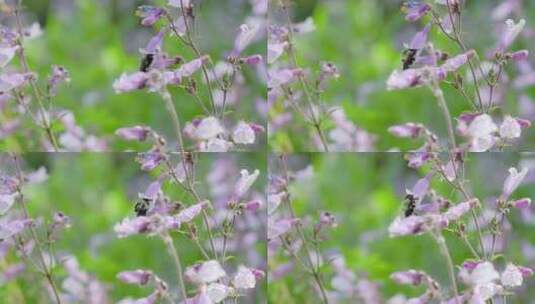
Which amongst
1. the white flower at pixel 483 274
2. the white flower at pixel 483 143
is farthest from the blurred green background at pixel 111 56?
the white flower at pixel 483 274

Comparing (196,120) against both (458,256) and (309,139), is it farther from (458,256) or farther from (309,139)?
(458,256)

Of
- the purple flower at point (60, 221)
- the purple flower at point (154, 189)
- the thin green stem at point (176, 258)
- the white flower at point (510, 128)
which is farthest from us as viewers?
the purple flower at point (60, 221)

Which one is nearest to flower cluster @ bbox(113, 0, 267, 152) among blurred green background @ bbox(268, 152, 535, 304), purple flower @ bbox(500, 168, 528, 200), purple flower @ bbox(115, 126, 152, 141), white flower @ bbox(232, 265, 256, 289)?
purple flower @ bbox(115, 126, 152, 141)

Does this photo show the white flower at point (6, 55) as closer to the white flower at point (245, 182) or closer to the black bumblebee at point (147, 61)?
the black bumblebee at point (147, 61)

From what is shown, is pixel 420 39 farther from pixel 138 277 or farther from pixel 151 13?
pixel 138 277

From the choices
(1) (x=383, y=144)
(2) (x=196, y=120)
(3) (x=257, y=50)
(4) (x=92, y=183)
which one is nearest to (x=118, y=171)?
(4) (x=92, y=183)

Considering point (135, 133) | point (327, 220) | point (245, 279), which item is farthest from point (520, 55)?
point (135, 133)
